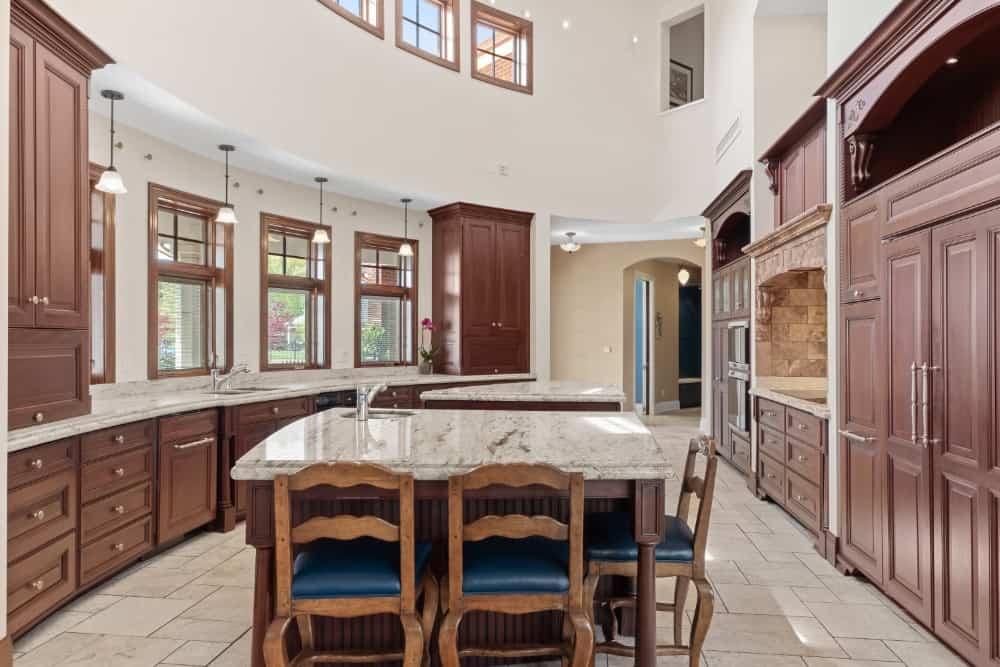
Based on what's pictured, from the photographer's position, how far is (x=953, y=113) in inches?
128

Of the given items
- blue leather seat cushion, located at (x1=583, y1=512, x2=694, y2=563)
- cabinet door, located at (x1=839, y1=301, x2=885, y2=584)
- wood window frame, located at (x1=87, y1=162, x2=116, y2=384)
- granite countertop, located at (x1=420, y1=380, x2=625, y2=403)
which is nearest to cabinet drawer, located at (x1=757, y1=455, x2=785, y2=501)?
cabinet door, located at (x1=839, y1=301, x2=885, y2=584)

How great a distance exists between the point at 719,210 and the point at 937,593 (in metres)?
4.96

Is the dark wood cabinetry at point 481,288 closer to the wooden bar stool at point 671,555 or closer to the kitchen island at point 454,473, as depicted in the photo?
the kitchen island at point 454,473

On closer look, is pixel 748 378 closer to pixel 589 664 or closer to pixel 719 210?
pixel 719 210


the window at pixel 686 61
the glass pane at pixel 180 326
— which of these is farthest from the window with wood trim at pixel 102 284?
the window at pixel 686 61

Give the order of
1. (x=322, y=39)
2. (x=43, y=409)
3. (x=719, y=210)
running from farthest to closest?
(x=719, y=210) → (x=322, y=39) → (x=43, y=409)

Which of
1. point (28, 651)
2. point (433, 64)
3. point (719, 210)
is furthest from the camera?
point (719, 210)

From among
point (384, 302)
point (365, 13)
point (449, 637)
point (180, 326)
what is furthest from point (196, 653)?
point (365, 13)

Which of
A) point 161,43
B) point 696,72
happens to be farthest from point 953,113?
point 696,72

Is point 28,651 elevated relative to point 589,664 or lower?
lower

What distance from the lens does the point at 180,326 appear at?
15.1 ft

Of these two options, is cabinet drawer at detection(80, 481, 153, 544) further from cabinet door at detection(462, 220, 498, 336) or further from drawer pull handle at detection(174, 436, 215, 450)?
cabinet door at detection(462, 220, 498, 336)

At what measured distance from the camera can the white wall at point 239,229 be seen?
4047 mm

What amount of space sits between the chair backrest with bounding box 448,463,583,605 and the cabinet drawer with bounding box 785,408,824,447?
253 cm
